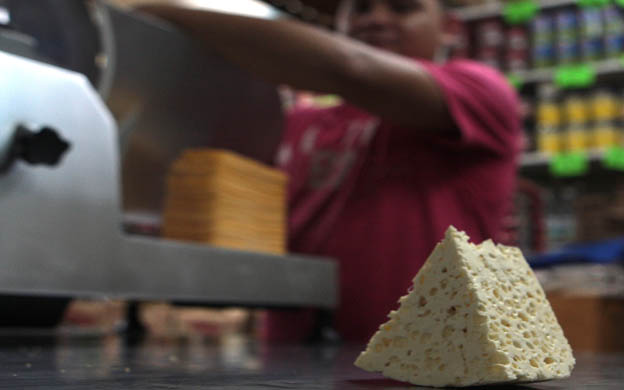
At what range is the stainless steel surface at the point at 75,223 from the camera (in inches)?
34.1

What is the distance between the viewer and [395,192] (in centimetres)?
177

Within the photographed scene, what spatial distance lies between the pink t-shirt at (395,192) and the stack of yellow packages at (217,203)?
40cm

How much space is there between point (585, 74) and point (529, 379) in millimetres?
2831

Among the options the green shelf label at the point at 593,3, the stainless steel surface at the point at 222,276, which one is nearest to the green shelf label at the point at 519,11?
the green shelf label at the point at 593,3

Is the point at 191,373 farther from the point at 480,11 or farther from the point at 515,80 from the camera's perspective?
the point at 480,11

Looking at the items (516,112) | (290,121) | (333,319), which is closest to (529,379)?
(333,319)

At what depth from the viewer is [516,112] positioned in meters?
1.83

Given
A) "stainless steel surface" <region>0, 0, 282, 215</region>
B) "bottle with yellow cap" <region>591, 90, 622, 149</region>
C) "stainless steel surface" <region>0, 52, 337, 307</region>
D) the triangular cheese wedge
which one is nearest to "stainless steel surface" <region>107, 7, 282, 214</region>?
"stainless steel surface" <region>0, 0, 282, 215</region>

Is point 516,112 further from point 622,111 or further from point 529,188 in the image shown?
point 622,111

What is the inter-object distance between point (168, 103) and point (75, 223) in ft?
1.42

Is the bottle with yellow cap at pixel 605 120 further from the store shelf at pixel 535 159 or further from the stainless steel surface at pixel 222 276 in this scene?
the stainless steel surface at pixel 222 276

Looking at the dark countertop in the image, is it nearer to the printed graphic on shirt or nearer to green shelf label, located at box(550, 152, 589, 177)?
the printed graphic on shirt

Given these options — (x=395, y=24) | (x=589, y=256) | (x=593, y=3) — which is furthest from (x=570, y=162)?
(x=395, y=24)

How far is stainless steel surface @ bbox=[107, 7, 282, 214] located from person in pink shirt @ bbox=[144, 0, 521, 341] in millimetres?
96
